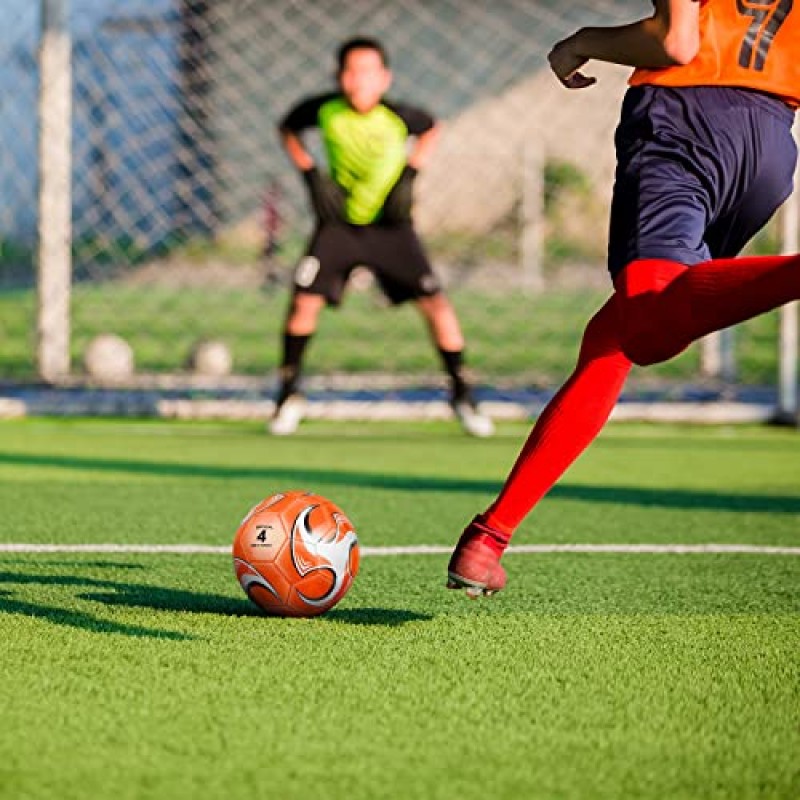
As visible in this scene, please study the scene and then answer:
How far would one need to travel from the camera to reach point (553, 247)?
2003cm

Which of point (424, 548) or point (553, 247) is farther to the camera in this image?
point (553, 247)

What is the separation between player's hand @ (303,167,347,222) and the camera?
8.84 m

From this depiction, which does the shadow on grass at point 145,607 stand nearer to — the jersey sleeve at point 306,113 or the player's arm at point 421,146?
the player's arm at point 421,146

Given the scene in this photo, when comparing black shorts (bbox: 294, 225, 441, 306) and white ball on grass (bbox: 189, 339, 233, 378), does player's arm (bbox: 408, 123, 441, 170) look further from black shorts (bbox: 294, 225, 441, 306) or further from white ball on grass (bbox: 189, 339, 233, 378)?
white ball on grass (bbox: 189, 339, 233, 378)

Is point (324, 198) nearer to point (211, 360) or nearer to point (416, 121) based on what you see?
point (416, 121)

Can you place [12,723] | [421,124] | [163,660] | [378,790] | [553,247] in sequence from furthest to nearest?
1. [553,247]
2. [421,124]
3. [163,660]
4. [12,723]
5. [378,790]

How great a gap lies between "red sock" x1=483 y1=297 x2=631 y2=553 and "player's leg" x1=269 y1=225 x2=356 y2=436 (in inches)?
211

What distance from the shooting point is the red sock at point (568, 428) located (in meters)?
3.39

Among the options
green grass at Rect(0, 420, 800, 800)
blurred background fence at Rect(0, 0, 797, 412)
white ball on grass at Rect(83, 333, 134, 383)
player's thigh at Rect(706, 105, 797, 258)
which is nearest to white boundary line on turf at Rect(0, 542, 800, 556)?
green grass at Rect(0, 420, 800, 800)

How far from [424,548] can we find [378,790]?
8.06 ft

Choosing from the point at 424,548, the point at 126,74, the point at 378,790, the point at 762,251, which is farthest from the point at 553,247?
the point at 378,790

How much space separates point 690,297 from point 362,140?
5.92 meters

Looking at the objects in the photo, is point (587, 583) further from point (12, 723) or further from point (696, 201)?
point (12, 723)

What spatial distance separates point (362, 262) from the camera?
8805 mm
